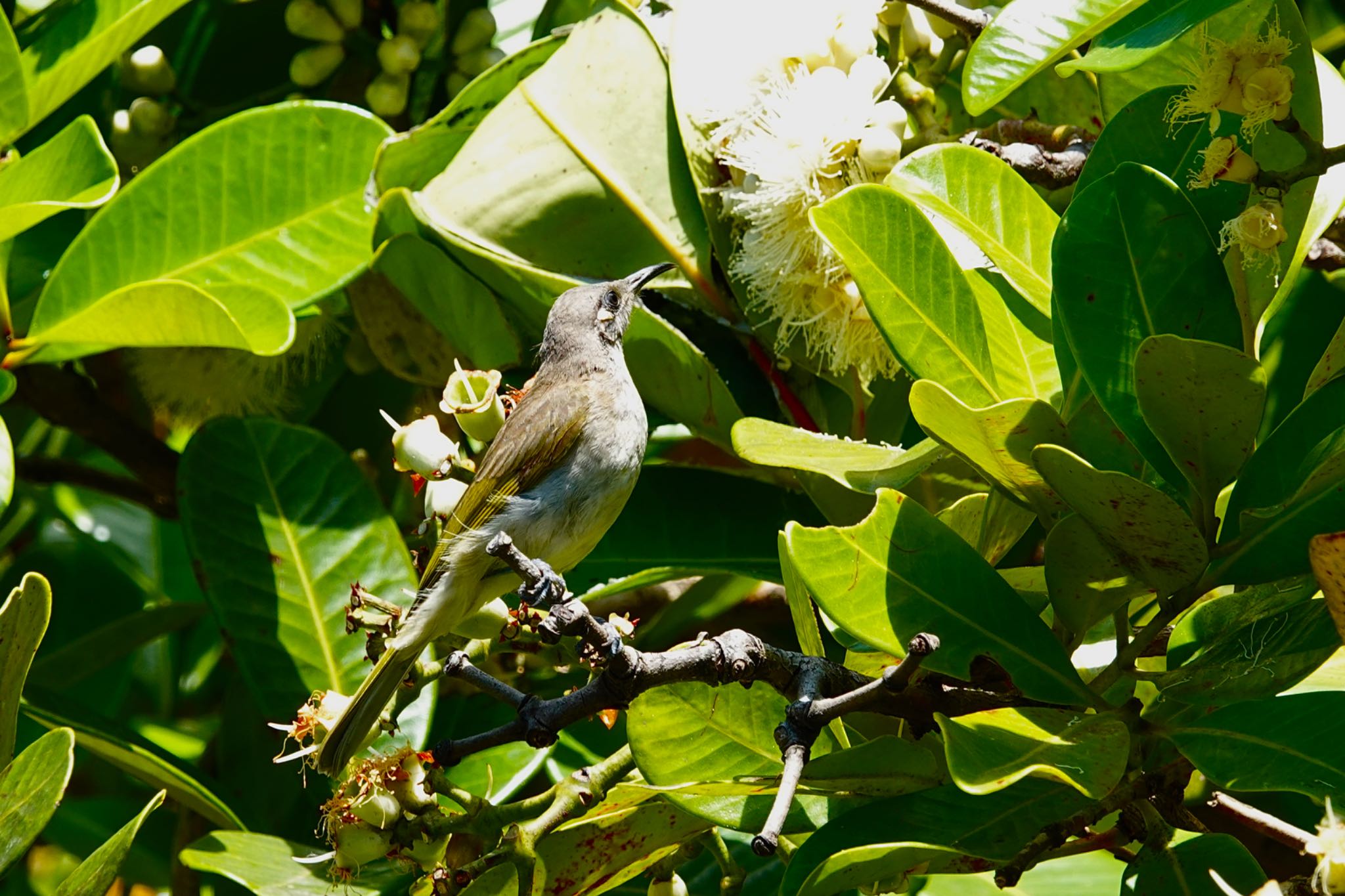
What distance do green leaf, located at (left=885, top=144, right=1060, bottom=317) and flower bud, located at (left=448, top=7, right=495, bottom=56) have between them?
1330 mm

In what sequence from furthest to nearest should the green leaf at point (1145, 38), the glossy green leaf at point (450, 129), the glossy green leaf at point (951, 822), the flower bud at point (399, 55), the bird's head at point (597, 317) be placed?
the flower bud at point (399, 55), the glossy green leaf at point (450, 129), the bird's head at point (597, 317), the glossy green leaf at point (951, 822), the green leaf at point (1145, 38)

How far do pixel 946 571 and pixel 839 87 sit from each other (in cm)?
94

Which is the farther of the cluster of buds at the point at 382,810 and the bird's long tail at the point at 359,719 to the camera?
the bird's long tail at the point at 359,719

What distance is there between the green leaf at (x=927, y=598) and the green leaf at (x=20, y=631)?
3.24 feet

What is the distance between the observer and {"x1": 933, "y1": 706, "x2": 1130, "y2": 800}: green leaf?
1226mm

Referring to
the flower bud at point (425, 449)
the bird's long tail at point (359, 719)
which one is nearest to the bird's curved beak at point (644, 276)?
the flower bud at point (425, 449)

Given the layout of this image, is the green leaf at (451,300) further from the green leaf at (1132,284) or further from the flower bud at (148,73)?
the green leaf at (1132,284)

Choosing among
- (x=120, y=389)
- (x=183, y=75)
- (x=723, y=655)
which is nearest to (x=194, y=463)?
(x=120, y=389)

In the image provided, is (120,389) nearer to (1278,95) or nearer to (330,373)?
(330,373)

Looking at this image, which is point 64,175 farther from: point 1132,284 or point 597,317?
point 1132,284

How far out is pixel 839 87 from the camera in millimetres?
2061

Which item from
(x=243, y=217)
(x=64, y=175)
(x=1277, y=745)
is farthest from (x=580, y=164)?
(x=1277, y=745)

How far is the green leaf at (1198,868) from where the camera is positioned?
1408 mm

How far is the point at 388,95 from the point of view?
271cm
